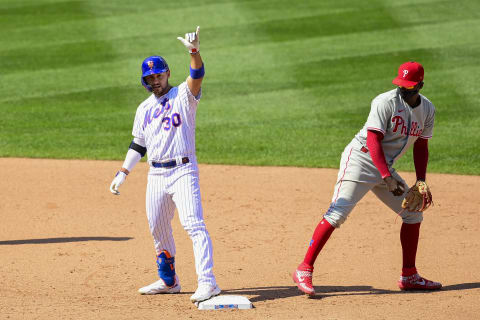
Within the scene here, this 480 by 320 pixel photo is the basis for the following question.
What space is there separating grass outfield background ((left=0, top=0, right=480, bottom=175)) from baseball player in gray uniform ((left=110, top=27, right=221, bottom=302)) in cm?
461

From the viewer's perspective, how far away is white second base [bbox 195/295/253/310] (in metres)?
5.50

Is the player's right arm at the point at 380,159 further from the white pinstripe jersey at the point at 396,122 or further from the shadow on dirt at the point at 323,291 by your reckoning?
the shadow on dirt at the point at 323,291

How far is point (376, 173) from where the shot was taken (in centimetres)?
586

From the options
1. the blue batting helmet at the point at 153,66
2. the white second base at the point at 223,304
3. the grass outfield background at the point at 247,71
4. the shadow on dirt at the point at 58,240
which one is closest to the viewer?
the white second base at the point at 223,304

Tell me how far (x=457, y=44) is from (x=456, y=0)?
11.1 ft

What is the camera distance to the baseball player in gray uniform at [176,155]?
5.58 metres

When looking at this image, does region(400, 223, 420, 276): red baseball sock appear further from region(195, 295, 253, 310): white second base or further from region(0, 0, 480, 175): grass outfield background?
region(0, 0, 480, 175): grass outfield background

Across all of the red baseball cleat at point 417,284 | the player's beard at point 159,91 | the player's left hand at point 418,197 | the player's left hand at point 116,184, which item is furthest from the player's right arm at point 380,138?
the player's left hand at point 116,184

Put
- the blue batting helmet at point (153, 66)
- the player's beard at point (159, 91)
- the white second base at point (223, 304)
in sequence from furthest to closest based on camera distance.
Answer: the player's beard at point (159, 91)
the blue batting helmet at point (153, 66)
the white second base at point (223, 304)

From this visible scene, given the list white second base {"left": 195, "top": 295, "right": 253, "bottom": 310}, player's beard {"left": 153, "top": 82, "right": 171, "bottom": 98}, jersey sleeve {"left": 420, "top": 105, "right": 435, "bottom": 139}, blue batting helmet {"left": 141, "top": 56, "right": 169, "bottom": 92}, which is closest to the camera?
white second base {"left": 195, "top": 295, "right": 253, "bottom": 310}

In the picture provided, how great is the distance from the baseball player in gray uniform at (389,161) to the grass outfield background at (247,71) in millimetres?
4156

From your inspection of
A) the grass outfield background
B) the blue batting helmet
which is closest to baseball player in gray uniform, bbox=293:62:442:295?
the blue batting helmet

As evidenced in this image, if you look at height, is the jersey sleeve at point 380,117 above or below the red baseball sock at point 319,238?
above

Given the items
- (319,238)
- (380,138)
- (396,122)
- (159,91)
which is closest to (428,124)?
(396,122)
